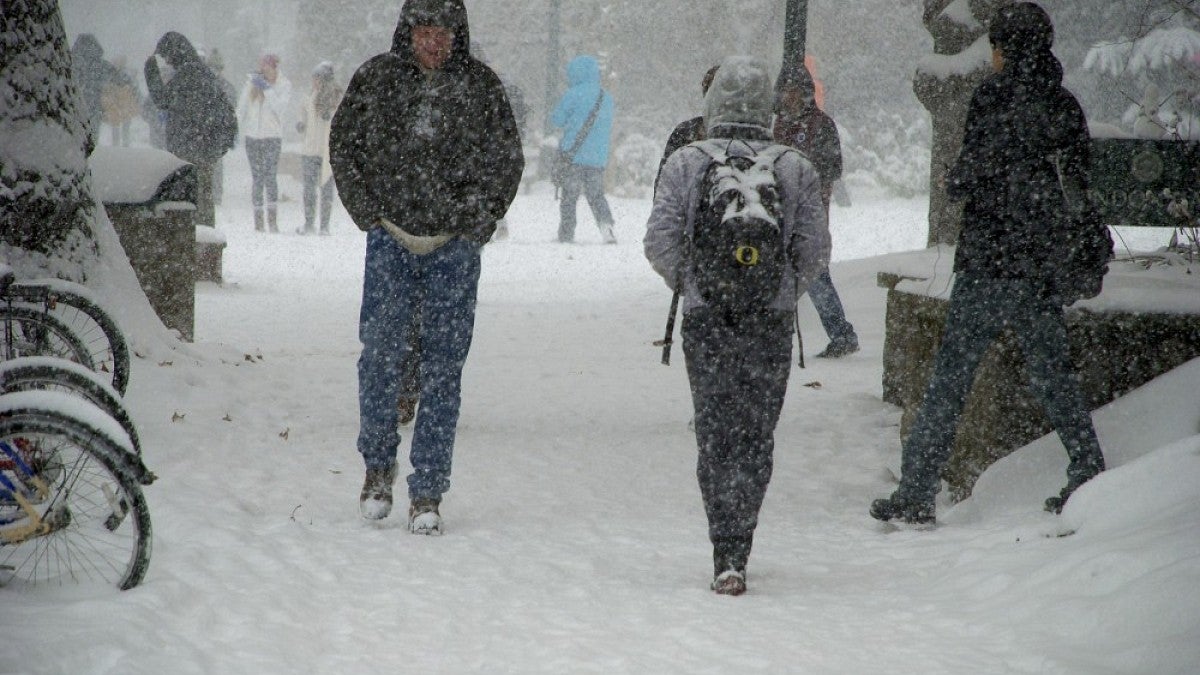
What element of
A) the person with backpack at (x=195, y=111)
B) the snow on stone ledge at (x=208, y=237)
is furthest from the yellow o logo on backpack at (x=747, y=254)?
the person with backpack at (x=195, y=111)

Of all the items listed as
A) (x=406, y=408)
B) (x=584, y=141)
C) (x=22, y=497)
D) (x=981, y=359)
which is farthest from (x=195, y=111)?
(x=981, y=359)

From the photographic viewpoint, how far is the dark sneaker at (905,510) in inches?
203

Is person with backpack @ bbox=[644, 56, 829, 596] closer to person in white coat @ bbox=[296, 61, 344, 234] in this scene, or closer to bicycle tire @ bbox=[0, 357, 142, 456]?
bicycle tire @ bbox=[0, 357, 142, 456]

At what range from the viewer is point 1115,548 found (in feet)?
12.9

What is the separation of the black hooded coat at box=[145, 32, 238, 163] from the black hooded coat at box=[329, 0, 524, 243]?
952 centimetres

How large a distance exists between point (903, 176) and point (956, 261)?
788 inches

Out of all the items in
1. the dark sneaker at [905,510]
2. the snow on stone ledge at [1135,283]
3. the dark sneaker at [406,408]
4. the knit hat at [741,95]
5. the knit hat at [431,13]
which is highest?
the knit hat at [431,13]

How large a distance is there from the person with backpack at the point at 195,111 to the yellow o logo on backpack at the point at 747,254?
1092 cm

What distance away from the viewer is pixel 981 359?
5004 mm

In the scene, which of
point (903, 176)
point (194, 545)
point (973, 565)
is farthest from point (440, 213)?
point (903, 176)

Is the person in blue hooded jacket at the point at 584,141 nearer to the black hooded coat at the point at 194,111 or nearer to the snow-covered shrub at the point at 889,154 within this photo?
the black hooded coat at the point at 194,111

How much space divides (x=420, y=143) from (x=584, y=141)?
12071 mm

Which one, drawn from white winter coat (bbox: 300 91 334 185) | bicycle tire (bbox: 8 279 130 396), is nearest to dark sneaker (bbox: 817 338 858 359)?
bicycle tire (bbox: 8 279 130 396)

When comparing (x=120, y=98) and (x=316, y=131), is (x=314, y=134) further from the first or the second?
(x=120, y=98)
